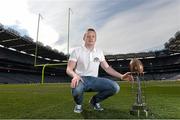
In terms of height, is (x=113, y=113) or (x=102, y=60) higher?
(x=102, y=60)

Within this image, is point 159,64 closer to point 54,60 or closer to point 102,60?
point 54,60

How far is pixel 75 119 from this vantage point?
3.96 m

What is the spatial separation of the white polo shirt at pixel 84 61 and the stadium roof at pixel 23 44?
44.7m

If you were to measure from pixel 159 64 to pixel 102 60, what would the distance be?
69874 mm

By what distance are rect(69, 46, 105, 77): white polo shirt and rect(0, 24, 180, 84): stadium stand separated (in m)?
45.5

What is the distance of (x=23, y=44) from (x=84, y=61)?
55.4 metres

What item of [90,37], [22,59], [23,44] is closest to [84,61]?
[90,37]

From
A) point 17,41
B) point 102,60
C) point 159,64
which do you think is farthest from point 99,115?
point 159,64

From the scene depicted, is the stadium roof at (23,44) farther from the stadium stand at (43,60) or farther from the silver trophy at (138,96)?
the silver trophy at (138,96)

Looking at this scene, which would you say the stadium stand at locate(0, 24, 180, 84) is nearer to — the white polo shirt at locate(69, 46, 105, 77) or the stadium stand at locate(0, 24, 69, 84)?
the stadium stand at locate(0, 24, 69, 84)

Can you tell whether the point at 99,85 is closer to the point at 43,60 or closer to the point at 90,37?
the point at 90,37

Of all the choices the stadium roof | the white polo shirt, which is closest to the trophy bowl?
the white polo shirt

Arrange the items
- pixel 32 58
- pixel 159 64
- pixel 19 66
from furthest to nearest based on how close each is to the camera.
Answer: pixel 159 64 < pixel 32 58 < pixel 19 66

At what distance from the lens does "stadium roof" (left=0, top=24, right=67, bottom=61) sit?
51188 mm
